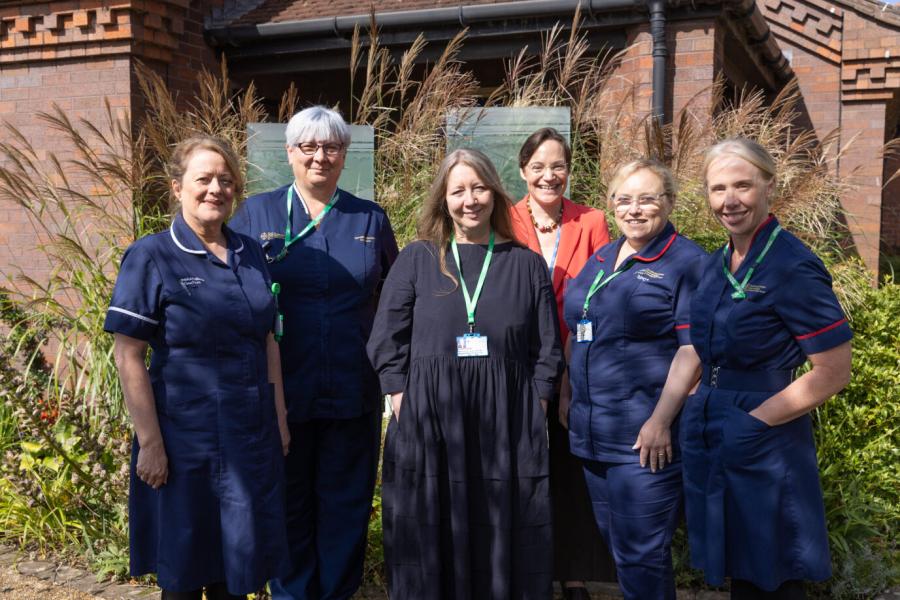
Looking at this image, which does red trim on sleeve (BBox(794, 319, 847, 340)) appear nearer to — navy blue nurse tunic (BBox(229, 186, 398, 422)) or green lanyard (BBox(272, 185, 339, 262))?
navy blue nurse tunic (BBox(229, 186, 398, 422))

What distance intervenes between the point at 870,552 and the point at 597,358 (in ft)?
6.94

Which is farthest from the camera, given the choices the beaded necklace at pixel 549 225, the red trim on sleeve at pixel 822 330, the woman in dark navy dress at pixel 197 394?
the beaded necklace at pixel 549 225

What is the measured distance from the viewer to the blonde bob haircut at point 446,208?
3.18m

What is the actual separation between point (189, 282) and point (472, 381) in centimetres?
109

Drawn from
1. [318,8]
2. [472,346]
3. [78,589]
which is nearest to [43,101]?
[318,8]

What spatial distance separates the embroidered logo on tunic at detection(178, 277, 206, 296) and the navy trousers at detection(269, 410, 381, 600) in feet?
2.96

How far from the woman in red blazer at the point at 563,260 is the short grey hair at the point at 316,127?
0.83 m

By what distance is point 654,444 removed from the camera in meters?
3.04

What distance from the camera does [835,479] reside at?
4402mm

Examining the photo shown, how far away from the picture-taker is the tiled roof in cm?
841

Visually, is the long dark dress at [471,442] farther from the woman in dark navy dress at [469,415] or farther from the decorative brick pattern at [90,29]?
the decorative brick pattern at [90,29]

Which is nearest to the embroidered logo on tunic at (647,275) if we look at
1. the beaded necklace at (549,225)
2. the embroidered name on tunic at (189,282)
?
the beaded necklace at (549,225)

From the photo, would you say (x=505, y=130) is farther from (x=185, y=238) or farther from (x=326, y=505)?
(x=185, y=238)

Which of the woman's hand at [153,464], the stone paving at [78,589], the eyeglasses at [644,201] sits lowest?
the stone paving at [78,589]
